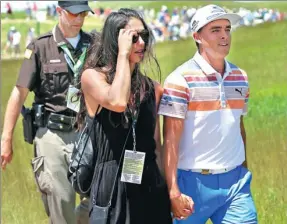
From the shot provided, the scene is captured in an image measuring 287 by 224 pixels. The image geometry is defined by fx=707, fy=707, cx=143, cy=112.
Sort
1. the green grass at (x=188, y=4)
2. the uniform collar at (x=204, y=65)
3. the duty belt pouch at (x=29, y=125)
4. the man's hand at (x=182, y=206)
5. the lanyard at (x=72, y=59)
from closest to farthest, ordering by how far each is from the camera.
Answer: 1. the man's hand at (x=182, y=206)
2. the uniform collar at (x=204, y=65)
3. the lanyard at (x=72, y=59)
4. the duty belt pouch at (x=29, y=125)
5. the green grass at (x=188, y=4)

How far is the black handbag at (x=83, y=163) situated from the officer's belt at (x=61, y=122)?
1.46 m

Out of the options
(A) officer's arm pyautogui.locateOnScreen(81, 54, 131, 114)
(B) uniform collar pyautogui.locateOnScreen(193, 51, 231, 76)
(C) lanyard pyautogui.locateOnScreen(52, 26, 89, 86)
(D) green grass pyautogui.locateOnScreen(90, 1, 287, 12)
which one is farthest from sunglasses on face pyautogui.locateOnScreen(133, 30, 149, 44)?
(D) green grass pyautogui.locateOnScreen(90, 1, 287, 12)

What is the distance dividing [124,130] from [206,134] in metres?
0.54

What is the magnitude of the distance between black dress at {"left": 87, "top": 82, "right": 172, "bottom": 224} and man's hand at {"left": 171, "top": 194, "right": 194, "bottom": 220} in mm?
143

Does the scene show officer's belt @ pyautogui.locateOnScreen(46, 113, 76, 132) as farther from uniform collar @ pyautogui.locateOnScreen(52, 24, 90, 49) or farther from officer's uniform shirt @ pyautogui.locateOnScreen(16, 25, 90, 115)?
uniform collar @ pyautogui.locateOnScreen(52, 24, 90, 49)

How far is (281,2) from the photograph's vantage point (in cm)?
1883

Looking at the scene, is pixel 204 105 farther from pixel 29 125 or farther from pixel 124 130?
pixel 29 125

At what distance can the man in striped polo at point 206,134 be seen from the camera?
4.09 metres

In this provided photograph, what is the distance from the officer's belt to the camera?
17.9 feet

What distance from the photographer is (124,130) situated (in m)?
3.89

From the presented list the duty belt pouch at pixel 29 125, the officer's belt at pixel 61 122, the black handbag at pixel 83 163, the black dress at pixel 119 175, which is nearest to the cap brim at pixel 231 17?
the black dress at pixel 119 175

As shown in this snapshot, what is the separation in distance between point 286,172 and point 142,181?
3388 millimetres

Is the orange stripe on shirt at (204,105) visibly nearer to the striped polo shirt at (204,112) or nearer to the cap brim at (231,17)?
the striped polo shirt at (204,112)

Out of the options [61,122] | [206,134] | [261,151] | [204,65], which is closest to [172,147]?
[206,134]
